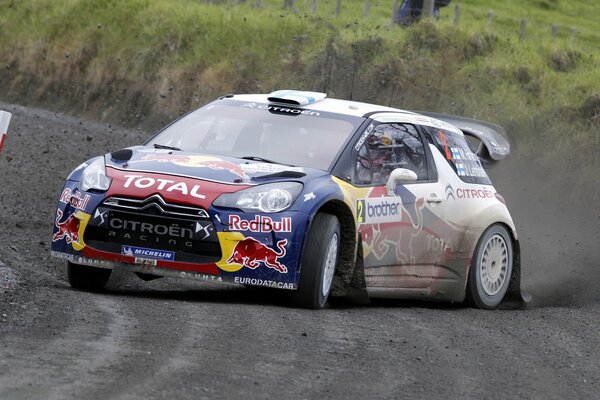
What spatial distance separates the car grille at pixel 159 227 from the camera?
26.9ft

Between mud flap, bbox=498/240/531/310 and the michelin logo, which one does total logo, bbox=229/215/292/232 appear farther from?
mud flap, bbox=498/240/531/310

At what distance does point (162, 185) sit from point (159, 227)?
0.87ft

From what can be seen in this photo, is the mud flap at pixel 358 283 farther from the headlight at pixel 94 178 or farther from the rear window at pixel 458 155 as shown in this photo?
the headlight at pixel 94 178

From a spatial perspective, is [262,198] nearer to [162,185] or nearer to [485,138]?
[162,185]

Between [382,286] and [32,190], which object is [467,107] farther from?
[382,286]

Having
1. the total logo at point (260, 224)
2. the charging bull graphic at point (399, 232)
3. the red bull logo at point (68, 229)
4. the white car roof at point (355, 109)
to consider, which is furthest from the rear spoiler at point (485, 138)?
the red bull logo at point (68, 229)

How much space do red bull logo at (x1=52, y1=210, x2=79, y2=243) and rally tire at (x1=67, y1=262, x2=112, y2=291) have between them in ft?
0.74

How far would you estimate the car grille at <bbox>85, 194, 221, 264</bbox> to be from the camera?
8203 mm

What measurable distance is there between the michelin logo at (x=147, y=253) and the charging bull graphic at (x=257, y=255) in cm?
38

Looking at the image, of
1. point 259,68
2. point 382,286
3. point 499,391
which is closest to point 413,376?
point 499,391

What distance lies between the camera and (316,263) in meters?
8.40

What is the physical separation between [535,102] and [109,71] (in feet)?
31.5

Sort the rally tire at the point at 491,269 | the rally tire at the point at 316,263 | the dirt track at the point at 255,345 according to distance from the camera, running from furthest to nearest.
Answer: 1. the rally tire at the point at 491,269
2. the rally tire at the point at 316,263
3. the dirt track at the point at 255,345

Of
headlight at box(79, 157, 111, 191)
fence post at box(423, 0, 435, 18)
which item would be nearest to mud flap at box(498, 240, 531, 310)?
headlight at box(79, 157, 111, 191)
